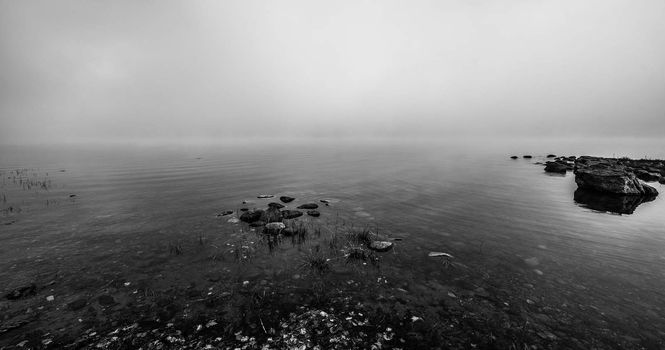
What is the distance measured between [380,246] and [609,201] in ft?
91.1

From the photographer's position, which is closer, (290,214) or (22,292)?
(22,292)

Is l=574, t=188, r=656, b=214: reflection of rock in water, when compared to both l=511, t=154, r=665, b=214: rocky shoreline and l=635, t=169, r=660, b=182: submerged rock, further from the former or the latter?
l=635, t=169, r=660, b=182: submerged rock

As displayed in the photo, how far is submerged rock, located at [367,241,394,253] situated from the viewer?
13570 millimetres

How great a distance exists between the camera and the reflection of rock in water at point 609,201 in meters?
22.8

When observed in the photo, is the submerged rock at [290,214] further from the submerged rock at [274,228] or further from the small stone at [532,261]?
the small stone at [532,261]

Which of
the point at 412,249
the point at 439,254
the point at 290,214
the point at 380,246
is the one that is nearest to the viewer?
the point at 439,254

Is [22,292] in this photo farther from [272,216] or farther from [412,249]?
[412,249]

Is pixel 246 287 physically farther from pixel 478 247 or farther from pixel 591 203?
pixel 591 203

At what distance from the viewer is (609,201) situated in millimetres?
25547

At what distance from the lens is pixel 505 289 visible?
10047 mm

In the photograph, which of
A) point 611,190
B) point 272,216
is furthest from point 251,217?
point 611,190

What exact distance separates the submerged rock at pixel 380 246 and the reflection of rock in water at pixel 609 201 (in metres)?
22.0

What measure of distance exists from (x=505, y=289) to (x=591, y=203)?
915 inches

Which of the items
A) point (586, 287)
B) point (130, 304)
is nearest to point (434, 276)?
point (586, 287)
